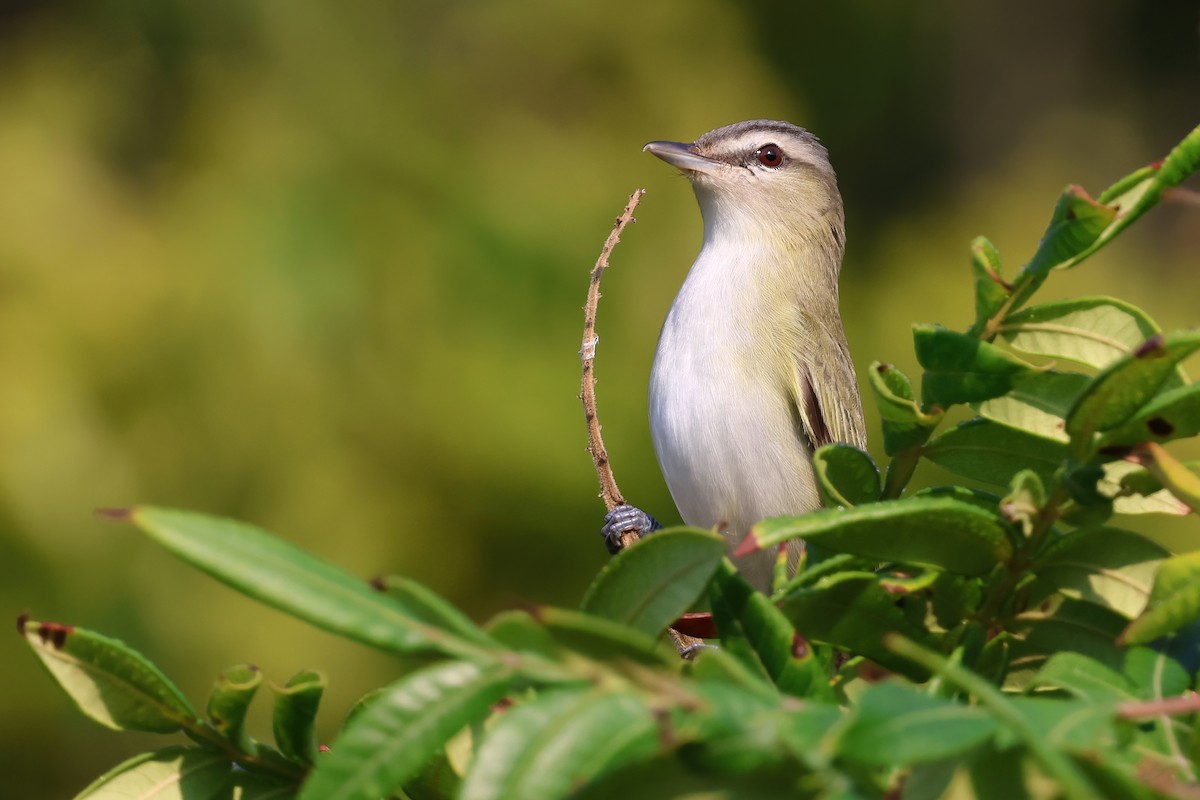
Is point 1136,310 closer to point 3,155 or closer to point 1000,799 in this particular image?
point 1000,799

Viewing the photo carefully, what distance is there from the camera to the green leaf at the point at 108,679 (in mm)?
→ 1113

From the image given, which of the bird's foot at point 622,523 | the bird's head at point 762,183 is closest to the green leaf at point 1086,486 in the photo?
the bird's foot at point 622,523

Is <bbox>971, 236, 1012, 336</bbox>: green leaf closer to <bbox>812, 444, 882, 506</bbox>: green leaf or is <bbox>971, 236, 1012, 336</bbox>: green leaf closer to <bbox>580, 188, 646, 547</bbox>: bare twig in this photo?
<bbox>812, 444, 882, 506</bbox>: green leaf

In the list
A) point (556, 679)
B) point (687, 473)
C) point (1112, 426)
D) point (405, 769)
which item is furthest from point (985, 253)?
point (687, 473)

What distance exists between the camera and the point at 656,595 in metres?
1.05

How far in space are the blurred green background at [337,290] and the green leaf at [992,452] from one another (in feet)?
9.48

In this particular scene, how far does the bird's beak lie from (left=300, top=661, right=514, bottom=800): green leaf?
3.13m

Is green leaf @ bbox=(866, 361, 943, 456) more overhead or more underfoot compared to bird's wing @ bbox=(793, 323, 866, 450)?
more overhead

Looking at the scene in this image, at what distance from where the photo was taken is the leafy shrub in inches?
32.2

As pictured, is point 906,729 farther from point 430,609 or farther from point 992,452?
point 992,452

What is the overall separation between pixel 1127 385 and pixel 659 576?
0.40m

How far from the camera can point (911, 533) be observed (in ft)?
3.67

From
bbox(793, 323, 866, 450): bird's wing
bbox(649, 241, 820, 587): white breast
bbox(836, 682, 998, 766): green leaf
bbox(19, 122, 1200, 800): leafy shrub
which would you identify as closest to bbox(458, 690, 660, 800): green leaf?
bbox(19, 122, 1200, 800): leafy shrub

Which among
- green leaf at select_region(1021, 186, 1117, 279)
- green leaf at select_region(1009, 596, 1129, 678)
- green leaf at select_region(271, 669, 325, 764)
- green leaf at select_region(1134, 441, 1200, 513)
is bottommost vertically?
green leaf at select_region(271, 669, 325, 764)
